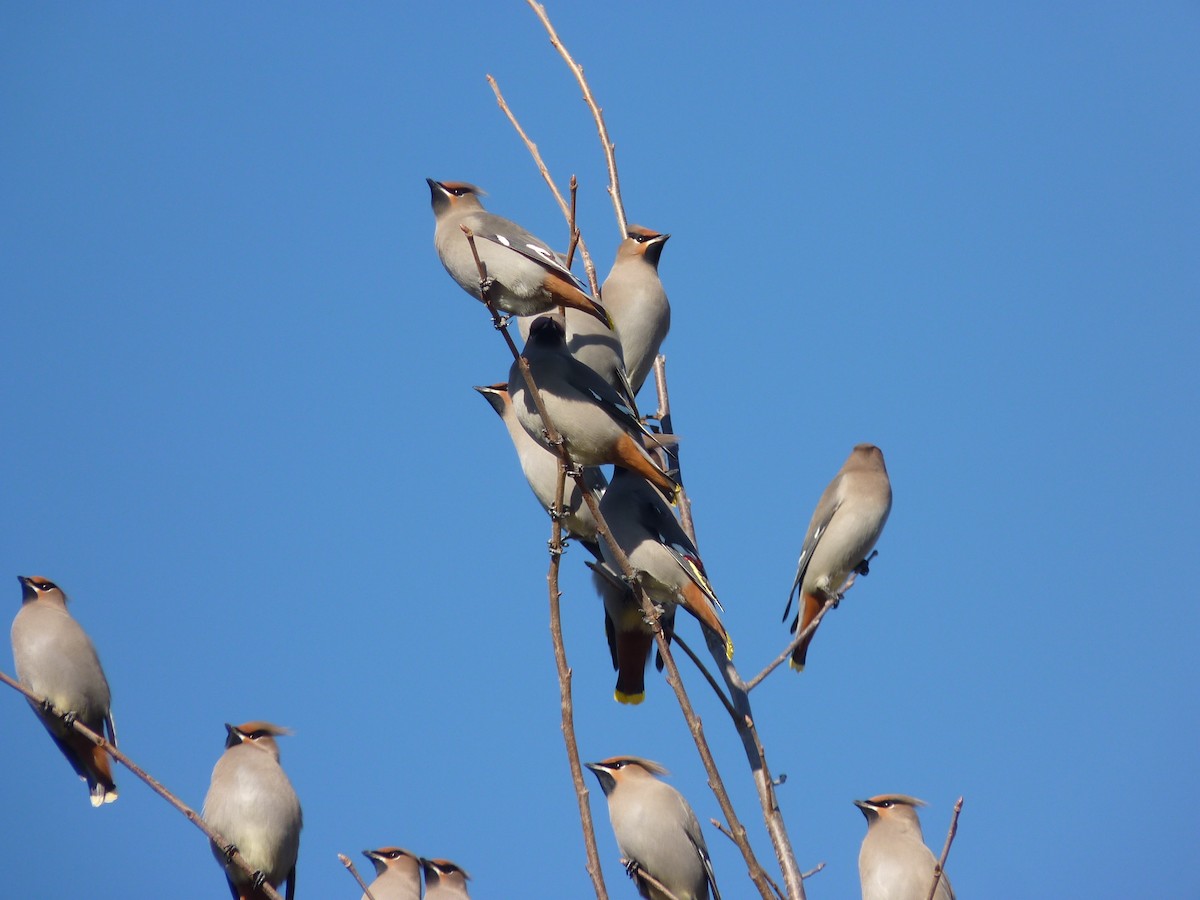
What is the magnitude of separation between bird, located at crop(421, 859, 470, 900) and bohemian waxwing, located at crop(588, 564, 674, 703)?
1.24m

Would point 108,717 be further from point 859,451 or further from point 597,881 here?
point 597,881

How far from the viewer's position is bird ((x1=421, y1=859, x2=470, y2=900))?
5922 mm

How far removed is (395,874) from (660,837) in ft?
4.58

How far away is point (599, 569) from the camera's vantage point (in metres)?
4.48

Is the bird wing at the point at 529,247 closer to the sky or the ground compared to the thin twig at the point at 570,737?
closer to the sky

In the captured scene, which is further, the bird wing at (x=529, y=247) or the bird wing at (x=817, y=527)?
the bird wing at (x=817, y=527)

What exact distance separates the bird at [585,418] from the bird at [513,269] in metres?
0.24

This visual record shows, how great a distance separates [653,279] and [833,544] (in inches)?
62.1

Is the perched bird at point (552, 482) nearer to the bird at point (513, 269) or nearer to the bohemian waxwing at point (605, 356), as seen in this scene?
the bohemian waxwing at point (605, 356)

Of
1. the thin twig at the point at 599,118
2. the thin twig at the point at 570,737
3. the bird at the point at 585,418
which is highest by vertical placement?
the thin twig at the point at 599,118

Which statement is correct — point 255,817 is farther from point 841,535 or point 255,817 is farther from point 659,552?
point 841,535

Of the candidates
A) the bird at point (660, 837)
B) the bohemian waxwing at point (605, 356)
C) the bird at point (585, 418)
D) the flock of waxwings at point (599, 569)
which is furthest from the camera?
the bird at point (660, 837)

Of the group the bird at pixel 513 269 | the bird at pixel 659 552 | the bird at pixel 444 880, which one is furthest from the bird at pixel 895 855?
the bird at pixel 513 269

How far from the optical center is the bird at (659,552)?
4.68 meters
